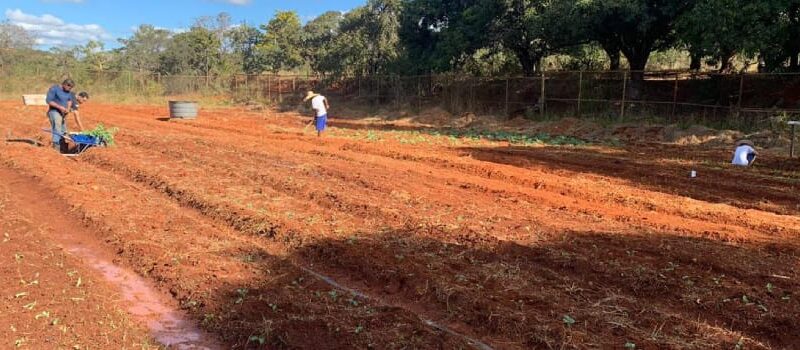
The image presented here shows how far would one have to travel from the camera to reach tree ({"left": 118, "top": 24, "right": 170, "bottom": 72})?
49.2m

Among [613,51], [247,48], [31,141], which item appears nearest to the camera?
[31,141]

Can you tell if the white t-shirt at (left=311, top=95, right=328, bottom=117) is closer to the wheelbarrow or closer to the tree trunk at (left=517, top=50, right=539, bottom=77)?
the wheelbarrow

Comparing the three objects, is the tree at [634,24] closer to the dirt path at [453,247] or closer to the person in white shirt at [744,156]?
the person in white shirt at [744,156]

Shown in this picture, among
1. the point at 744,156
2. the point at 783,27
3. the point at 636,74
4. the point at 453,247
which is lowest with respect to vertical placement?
the point at 453,247

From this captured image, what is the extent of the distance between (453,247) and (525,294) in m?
1.25

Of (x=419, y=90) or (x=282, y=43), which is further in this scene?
(x=282, y=43)

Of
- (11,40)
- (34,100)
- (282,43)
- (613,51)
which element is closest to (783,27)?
(613,51)

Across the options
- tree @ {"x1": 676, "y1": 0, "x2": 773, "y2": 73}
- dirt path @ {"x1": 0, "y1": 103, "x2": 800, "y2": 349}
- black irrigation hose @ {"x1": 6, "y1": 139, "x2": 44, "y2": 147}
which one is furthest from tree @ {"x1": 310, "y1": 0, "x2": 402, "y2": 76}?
dirt path @ {"x1": 0, "y1": 103, "x2": 800, "y2": 349}

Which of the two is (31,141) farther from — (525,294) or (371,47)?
(371,47)

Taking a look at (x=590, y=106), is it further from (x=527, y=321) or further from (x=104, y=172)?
(x=527, y=321)

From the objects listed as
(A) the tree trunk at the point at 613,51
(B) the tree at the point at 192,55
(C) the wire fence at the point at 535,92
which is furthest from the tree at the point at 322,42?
(A) the tree trunk at the point at 613,51

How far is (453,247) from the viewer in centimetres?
575

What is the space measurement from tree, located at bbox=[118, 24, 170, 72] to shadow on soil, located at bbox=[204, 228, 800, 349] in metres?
48.5

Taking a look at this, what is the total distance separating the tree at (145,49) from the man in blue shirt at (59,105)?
38.8m
